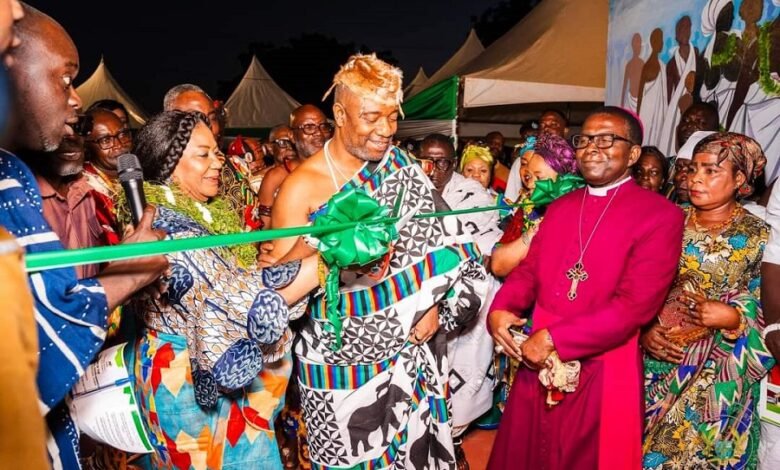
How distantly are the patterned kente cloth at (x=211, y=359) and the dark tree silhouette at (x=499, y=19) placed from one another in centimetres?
4076

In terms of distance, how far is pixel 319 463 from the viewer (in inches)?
102

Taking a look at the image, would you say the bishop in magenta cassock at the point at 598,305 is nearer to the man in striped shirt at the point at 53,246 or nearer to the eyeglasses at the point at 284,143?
the man in striped shirt at the point at 53,246

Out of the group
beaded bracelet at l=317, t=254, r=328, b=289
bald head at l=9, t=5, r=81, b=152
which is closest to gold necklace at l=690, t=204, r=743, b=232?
beaded bracelet at l=317, t=254, r=328, b=289

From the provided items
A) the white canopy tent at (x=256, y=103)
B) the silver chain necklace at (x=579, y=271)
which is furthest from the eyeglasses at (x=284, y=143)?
the white canopy tent at (x=256, y=103)

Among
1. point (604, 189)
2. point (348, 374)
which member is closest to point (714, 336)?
point (604, 189)

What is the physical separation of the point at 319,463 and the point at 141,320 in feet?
3.73

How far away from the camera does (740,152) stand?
2.74m

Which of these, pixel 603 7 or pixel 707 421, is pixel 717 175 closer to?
pixel 707 421

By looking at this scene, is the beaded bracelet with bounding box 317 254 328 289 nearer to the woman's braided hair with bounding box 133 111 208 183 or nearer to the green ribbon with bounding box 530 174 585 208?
the woman's braided hair with bounding box 133 111 208 183

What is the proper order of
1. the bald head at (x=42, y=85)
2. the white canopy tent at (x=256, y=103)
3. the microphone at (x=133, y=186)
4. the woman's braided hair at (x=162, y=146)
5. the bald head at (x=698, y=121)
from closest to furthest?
the bald head at (x=42, y=85) → the microphone at (x=133, y=186) → the woman's braided hair at (x=162, y=146) → the bald head at (x=698, y=121) → the white canopy tent at (x=256, y=103)

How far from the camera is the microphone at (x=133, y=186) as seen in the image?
163cm

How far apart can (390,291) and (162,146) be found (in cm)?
118

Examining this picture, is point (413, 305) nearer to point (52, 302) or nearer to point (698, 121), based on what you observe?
point (52, 302)

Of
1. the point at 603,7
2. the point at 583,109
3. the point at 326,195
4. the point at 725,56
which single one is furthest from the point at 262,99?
the point at 326,195
